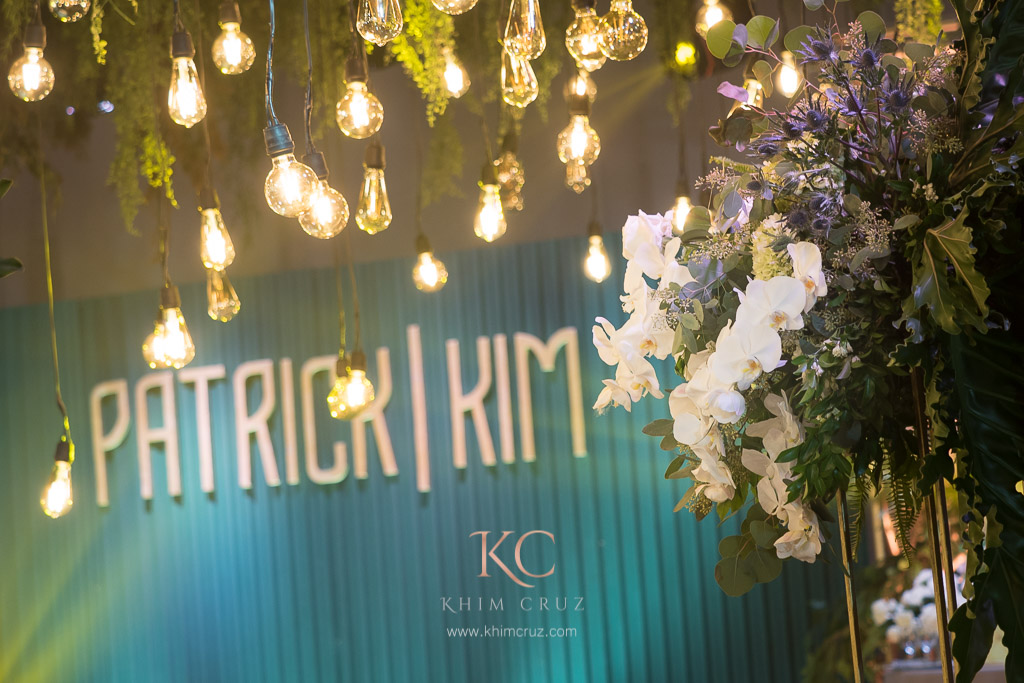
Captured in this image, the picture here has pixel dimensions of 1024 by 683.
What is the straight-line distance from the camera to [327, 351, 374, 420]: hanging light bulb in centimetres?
318

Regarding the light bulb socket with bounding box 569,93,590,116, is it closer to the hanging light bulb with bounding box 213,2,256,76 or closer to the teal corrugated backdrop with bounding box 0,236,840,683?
the hanging light bulb with bounding box 213,2,256,76

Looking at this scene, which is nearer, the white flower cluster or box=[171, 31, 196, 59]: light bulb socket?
the white flower cluster

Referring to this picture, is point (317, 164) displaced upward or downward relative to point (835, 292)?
upward

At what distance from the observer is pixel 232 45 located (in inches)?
93.6

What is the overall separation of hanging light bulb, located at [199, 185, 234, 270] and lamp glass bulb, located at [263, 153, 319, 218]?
0.95 meters

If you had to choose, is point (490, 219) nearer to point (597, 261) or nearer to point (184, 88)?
point (184, 88)

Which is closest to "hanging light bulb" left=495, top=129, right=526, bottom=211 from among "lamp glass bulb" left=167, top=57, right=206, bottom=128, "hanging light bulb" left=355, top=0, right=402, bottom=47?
"lamp glass bulb" left=167, top=57, right=206, bottom=128

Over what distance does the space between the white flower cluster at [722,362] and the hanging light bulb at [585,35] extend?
1011 millimetres

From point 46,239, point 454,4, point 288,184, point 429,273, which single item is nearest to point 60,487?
point 429,273

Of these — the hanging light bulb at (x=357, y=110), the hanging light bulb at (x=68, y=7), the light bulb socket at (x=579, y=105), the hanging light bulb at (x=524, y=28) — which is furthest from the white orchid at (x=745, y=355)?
the light bulb socket at (x=579, y=105)

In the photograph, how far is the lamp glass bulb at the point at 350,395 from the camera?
318 cm

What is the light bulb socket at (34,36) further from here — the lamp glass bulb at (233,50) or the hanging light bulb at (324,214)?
the hanging light bulb at (324,214)

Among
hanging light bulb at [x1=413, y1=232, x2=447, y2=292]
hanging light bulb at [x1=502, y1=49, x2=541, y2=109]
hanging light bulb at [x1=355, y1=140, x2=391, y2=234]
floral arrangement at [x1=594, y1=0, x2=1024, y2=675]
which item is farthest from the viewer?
hanging light bulb at [x1=413, y1=232, x2=447, y2=292]

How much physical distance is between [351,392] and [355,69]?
1.33m
